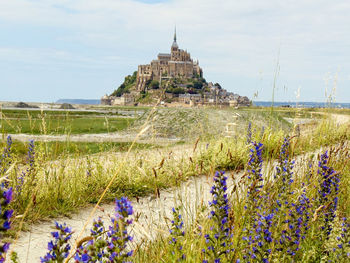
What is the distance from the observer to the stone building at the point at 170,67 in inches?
5753

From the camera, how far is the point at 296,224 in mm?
3160

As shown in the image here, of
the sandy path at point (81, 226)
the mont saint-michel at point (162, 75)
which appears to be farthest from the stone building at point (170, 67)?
the sandy path at point (81, 226)

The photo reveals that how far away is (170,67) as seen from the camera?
145 metres

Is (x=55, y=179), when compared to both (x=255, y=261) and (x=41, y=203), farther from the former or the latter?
(x=255, y=261)

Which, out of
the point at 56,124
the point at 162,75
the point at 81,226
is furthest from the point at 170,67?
the point at 81,226

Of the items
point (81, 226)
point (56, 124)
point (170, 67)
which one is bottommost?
point (56, 124)

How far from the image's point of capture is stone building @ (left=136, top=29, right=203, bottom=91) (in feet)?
479

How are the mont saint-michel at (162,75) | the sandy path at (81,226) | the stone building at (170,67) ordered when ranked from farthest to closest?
the stone building at (170,67) < the mont saint-michel at (162,75) < the sandy path at (81,226)

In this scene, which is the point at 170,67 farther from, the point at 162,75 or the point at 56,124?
the point at 56,124

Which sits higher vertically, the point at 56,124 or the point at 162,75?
the point at 162,75

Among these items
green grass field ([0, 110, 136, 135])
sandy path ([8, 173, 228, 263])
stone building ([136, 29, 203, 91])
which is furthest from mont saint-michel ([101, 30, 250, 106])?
sandy path ([8, 173, 228, 263])

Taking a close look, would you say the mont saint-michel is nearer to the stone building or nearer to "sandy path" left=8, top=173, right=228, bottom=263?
the stone building

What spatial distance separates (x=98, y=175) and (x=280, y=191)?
3629 mm

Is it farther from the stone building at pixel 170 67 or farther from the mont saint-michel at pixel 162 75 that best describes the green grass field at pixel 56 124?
the stone building at pixel 170 67
